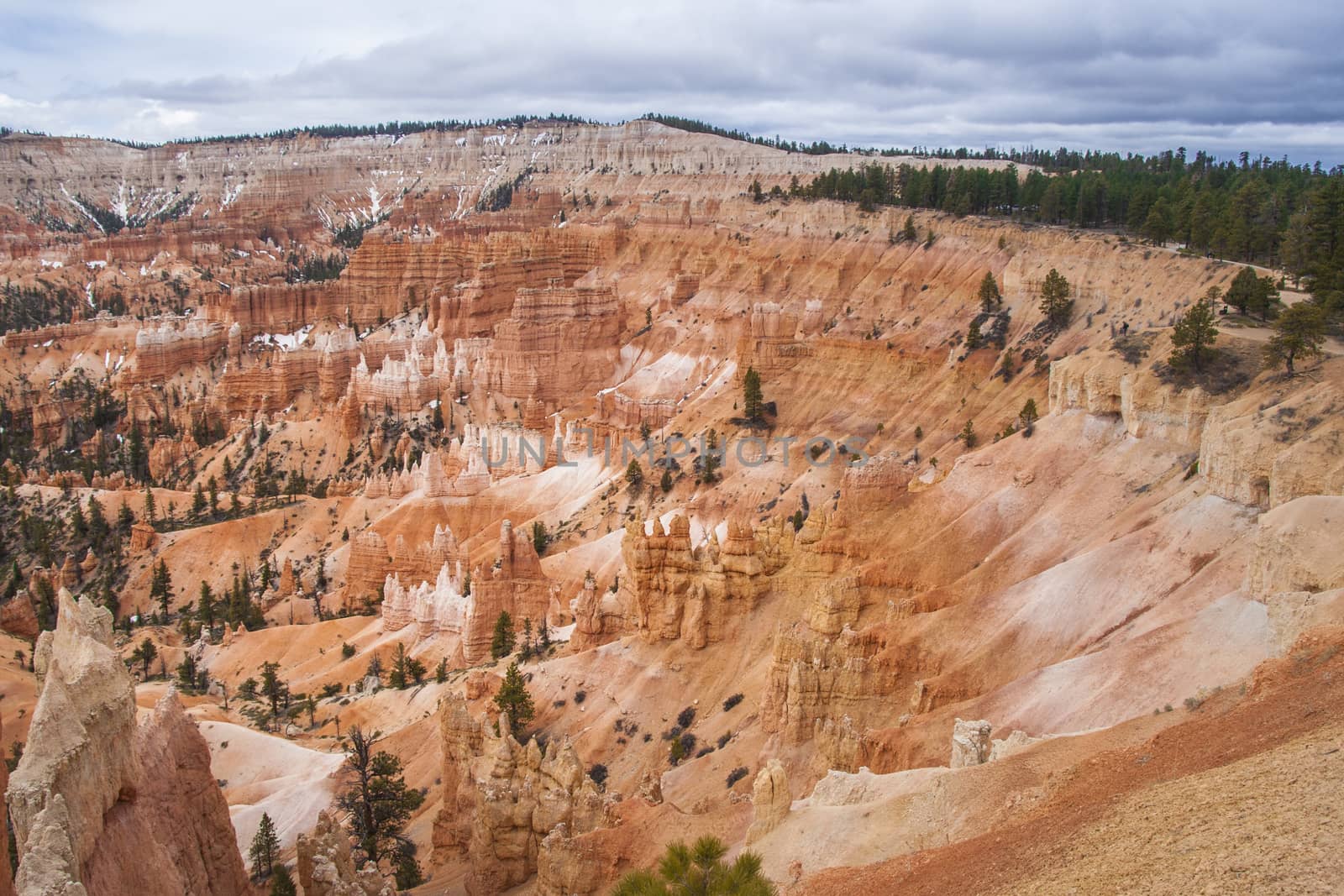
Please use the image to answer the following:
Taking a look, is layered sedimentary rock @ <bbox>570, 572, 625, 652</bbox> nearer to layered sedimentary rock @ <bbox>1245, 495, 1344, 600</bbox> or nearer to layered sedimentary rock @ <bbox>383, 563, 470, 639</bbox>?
layered sedimentary rock @ <bbox>383, 563, 470, 639</bbox>

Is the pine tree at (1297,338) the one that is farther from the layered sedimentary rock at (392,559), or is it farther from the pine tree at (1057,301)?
the layered sedimentary rock at (392,559)

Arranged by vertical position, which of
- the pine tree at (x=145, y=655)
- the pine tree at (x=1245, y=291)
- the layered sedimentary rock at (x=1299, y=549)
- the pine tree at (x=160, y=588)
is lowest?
the pine tree at (x=160, y=588)

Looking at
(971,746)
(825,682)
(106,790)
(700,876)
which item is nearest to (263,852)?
(106,790)

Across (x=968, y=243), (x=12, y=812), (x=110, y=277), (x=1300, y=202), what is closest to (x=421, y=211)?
(x=110, y=277)

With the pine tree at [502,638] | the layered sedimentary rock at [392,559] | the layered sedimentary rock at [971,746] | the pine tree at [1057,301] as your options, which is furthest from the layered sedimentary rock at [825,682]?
the layered sedimentary rock at [392,559]

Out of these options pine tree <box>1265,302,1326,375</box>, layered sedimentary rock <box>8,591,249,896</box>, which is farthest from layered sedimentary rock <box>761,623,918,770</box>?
pine tree <box>1265,302,1326,375</box>
